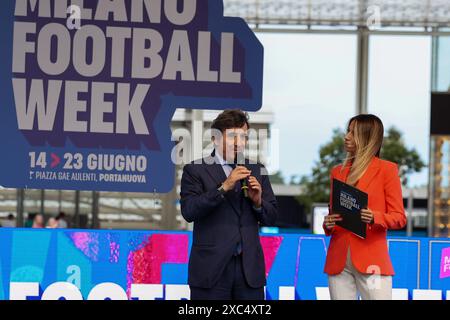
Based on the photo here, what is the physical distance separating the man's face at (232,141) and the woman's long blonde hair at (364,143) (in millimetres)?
550

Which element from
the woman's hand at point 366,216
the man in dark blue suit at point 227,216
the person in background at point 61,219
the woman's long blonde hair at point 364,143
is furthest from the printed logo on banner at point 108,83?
the person in background at point 61,219

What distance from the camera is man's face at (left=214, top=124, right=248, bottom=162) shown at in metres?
4.34

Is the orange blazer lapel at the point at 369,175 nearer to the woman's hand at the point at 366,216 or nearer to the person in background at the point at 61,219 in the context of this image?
the woman's hand at the point at 366,216

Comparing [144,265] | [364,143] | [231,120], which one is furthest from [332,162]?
[231,120]

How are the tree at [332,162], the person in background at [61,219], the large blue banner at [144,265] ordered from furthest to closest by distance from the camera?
the tree at [332,162] < the person in background at [61,219] < the large blue banner at [144,265]

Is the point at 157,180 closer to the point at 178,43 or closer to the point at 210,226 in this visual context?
the point at 178,43

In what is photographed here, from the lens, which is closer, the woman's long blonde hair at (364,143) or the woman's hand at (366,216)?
the woman's hand at (366,216)

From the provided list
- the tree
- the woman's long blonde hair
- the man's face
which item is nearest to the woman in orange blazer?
the woman's long blonde hair

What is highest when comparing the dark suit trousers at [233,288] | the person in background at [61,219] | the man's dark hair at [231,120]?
the man's dark hair at [231,120]

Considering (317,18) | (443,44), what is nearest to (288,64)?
(443,44)

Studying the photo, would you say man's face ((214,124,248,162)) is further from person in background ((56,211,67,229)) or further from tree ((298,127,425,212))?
tree ((298,127,425,212))

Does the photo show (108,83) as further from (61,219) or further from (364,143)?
(61,219)

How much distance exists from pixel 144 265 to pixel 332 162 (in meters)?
19.7

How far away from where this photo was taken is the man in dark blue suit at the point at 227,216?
4.21 m
